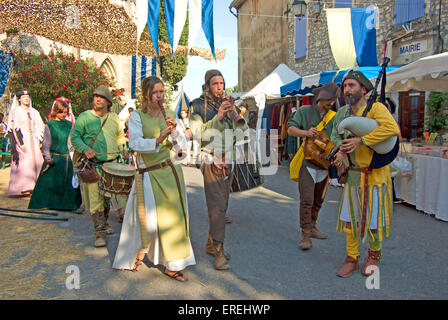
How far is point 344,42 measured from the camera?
423 inches

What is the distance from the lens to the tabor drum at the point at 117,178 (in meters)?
3.81

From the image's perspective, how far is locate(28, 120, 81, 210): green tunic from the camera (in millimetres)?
6062

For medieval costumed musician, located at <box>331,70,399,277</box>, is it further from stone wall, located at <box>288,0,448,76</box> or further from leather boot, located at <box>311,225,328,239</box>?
stone wall, located at <box>288,0,448,76</box>

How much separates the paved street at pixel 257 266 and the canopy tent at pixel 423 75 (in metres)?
2.27

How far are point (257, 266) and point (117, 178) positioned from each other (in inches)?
67.8

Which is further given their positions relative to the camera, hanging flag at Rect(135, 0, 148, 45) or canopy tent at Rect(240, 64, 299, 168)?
canopy tent at Rect(240, 64, 299, 168)

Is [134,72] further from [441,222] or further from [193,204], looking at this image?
[441,222]

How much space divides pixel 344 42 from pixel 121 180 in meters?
9.11

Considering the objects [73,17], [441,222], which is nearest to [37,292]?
[441,222]

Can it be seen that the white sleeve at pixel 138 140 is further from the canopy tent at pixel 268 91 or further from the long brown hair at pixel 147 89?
the canopy tent at pixel 268 91

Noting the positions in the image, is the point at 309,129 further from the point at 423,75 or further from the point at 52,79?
the point at 52,79

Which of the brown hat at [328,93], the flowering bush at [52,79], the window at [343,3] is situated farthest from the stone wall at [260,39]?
the brown hat at [328,93]

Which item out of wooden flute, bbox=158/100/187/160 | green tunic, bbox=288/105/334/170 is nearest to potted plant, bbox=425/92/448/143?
green tunic, bbox=288/105/334/170

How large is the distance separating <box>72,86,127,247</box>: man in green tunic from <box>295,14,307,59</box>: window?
1501cm
